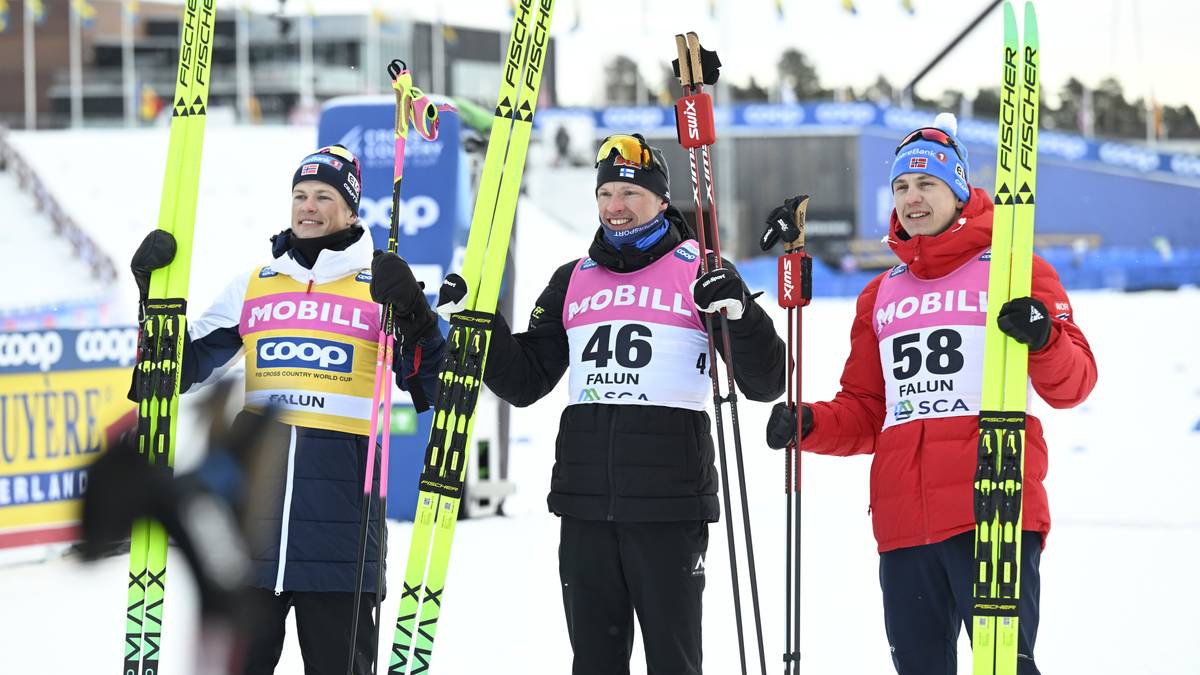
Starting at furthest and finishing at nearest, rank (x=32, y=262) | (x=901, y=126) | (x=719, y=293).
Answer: (x=901, y=126) < (x=32, y=262) < (x=719, y=293)

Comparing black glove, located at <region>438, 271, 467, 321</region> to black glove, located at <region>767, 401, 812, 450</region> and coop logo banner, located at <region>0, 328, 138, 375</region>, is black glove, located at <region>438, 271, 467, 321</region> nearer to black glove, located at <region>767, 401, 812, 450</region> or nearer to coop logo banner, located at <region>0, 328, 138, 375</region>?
black glove, located at <region>767, 401, 812, 450</region>

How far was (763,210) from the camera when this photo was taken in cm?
3359

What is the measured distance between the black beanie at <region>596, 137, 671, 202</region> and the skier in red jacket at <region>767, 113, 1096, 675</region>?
0.57 metres

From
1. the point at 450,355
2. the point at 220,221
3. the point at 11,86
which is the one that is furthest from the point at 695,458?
the point at 11,86

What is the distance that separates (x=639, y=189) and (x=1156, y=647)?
324cm

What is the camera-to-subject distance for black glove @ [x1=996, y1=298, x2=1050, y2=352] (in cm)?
267

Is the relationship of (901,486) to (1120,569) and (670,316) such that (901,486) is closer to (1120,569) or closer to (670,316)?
(670,316)

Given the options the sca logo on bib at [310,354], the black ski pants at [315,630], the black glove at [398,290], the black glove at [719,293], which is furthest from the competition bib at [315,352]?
the black glove at [719,293]

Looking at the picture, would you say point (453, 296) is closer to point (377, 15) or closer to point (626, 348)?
point (626, 348)

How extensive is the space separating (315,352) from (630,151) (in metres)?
0.91

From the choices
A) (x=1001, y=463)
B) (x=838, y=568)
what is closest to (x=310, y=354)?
(x=1001, y=463)

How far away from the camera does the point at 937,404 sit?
116 inches

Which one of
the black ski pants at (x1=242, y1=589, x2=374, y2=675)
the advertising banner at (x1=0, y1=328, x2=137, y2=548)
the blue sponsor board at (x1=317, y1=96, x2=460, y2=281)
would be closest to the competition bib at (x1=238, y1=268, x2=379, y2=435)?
the black ski pants at (x1=242, y1=589, x2=374, y2=675)

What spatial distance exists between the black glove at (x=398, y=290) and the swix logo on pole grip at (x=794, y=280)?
883mm
